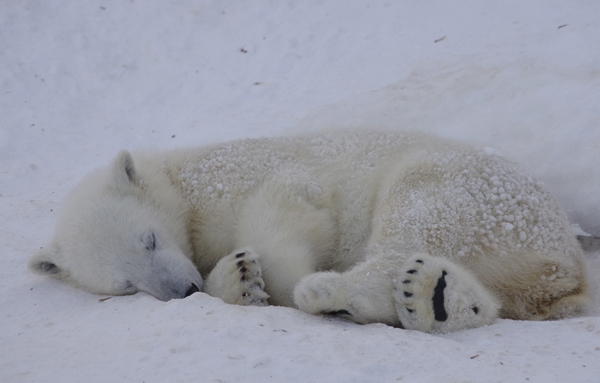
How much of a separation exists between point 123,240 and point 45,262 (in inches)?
28.7

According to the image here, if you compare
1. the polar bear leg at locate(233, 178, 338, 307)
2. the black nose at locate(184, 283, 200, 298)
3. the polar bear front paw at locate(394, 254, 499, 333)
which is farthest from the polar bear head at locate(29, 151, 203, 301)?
the polar bear front paw at locate(394, 254, 499, 333)

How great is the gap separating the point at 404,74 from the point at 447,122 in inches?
68.1

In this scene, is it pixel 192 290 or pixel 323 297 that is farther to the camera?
pixel 192 290

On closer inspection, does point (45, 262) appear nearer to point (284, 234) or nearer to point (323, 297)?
point (284, 234)

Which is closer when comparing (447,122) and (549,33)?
(447,122)

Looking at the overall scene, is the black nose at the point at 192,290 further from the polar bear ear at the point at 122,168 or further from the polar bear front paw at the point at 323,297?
the polar bear ear at the point at 122,168

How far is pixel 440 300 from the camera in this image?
2854mm

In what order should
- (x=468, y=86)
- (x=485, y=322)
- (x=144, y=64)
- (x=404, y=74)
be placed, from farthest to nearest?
(x=144, y=64), (x=404, y=74), (x=468, y=86), (x=485, y=322)

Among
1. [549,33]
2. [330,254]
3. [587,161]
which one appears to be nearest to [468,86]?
[549,33]

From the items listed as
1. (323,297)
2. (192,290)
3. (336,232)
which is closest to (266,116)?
(336,232)

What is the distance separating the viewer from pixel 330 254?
12.9ft

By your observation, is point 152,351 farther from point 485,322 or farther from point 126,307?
point 485,322

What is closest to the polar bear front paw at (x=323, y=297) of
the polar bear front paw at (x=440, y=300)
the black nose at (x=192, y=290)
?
the polar bear front paw at (x=440, y=300)

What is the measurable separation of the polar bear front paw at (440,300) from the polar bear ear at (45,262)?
271cm
